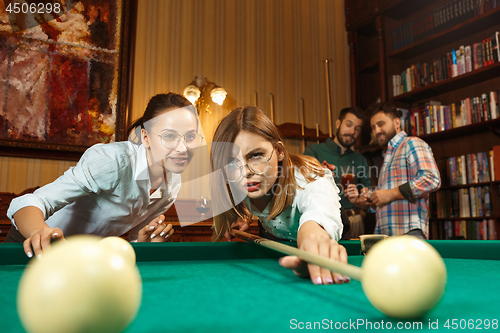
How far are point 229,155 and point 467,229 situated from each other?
2972mm

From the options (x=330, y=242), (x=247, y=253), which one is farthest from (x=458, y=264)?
(x=247, y=253)

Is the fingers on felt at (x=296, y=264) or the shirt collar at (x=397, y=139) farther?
the shirt collar at (x=397, y=139)

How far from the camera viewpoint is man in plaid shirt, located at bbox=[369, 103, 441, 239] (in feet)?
8.90

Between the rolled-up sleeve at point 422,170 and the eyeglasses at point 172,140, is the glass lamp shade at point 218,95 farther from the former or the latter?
the eyeglasses at point 172,140

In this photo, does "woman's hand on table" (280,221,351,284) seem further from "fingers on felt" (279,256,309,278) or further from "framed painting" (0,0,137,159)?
"framed painting" (0,0,137,159)

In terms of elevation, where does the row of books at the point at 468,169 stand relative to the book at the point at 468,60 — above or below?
below

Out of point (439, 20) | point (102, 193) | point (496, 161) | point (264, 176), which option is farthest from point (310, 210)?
point (439, 20)

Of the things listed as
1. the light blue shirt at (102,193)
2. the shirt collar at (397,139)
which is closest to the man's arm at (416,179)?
the shirt collar at (397,139)

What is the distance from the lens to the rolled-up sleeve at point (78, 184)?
1.41 m

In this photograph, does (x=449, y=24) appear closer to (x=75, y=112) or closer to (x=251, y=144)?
(x=251, y=144)

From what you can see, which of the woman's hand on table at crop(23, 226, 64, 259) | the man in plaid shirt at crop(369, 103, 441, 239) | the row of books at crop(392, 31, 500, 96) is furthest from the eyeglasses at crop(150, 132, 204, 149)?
the row of books at crop(392, 31, 500, 96)

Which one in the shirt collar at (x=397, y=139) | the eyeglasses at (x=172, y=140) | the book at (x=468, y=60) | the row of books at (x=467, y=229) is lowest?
the row of books at (x=467, y=229)

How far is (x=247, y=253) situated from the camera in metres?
1.41

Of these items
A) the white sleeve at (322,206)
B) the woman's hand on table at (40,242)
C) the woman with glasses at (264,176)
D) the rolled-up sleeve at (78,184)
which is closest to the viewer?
the woman's hand on table at (40,242)
